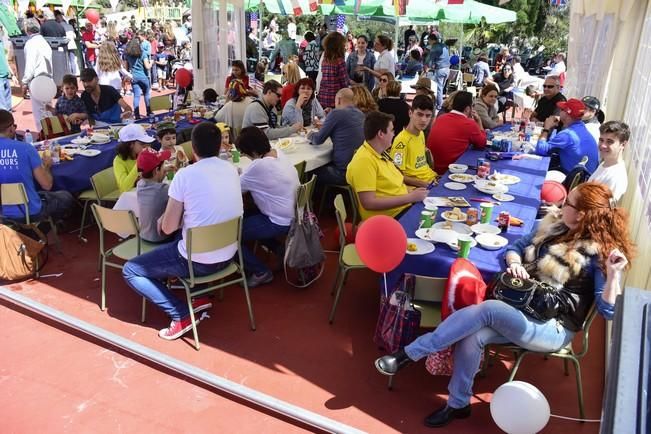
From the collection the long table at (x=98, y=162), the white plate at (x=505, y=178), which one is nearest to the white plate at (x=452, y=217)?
the white plate at (x=505, y=178)

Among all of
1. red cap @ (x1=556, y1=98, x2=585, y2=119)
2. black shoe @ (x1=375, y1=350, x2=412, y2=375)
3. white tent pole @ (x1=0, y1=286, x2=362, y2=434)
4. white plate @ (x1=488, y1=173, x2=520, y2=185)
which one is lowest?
white tent pole @ (x1=0, y1=286, x2=362, y2=434)

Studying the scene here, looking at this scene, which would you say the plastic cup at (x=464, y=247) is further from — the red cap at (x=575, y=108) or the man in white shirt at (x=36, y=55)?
the man in white shirt at (x=36, y=55)

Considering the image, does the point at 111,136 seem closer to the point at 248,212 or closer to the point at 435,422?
the point at 248,212

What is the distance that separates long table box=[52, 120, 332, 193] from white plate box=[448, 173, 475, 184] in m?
1.46

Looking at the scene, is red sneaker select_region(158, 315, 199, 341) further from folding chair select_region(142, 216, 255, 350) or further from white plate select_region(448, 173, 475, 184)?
white plate select_region(448, 173, 475, 184)

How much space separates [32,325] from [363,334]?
2.39 m

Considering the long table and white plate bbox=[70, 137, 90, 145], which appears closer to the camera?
the long table

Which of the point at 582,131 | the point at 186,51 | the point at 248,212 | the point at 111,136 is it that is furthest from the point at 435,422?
the point at 186,51

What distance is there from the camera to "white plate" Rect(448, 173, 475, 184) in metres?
4.52

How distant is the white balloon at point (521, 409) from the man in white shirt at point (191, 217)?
6.54ft

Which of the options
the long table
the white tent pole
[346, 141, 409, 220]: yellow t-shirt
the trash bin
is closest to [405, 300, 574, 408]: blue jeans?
the white tent pole

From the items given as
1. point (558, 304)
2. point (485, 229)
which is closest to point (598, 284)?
point (558, 304)

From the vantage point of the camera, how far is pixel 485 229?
11.3 ft

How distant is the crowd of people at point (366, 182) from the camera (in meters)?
2.77
